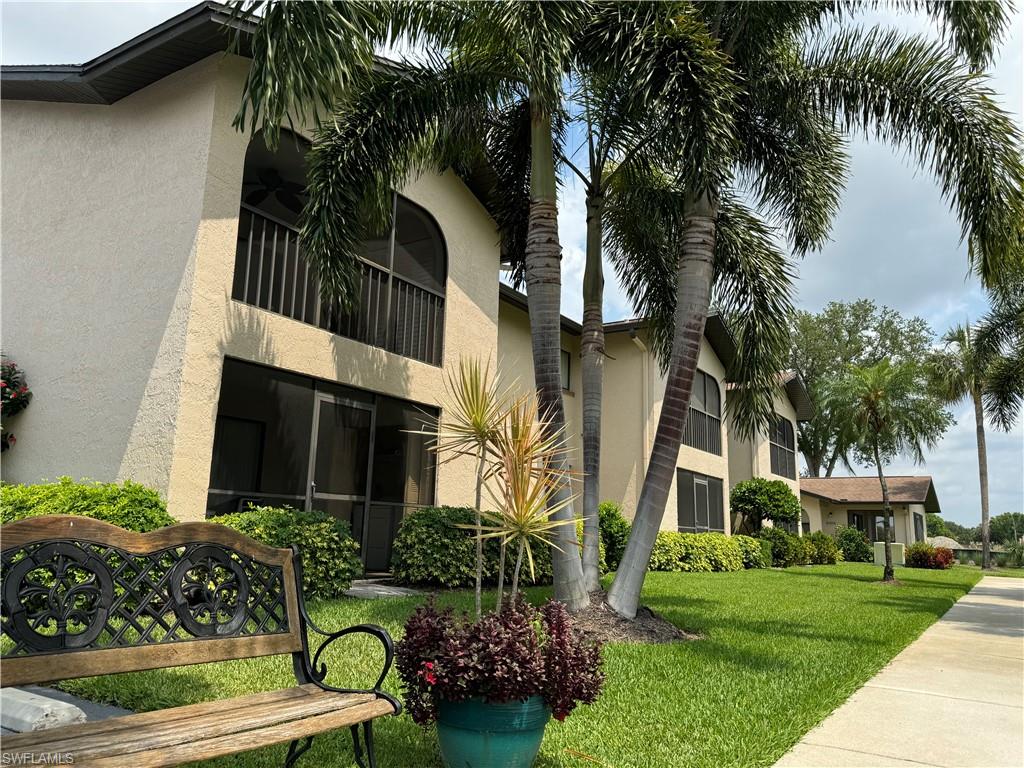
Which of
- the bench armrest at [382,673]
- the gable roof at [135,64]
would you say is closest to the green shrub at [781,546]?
the gable roof at [135,64]

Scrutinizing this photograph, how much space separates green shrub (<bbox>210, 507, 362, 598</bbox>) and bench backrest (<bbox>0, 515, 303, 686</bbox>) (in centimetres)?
416

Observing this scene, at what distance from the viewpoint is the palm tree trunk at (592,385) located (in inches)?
338

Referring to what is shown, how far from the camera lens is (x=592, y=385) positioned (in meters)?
9.25

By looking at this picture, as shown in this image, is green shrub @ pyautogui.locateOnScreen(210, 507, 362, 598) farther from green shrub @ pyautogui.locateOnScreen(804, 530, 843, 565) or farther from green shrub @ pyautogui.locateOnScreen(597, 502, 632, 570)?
green shrub @ pyautogui.locateOnScreen(804, 530, 843, 565)

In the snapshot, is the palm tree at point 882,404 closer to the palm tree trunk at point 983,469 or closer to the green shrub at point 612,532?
the green shrub at point 612,532

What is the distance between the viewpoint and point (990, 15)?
8.27 meters

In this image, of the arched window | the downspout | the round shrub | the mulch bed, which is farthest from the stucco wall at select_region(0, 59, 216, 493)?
the round shrub

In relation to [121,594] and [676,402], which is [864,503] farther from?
[121,594]

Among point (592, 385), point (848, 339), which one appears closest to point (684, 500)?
point (592, 385)

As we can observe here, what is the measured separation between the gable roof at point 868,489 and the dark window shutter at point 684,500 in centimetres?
1998

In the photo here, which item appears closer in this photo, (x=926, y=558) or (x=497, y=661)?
(x=497, y=661)

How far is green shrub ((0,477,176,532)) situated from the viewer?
6.84 m

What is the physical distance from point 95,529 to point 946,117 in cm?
951

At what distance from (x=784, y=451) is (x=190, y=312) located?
28.3 m
